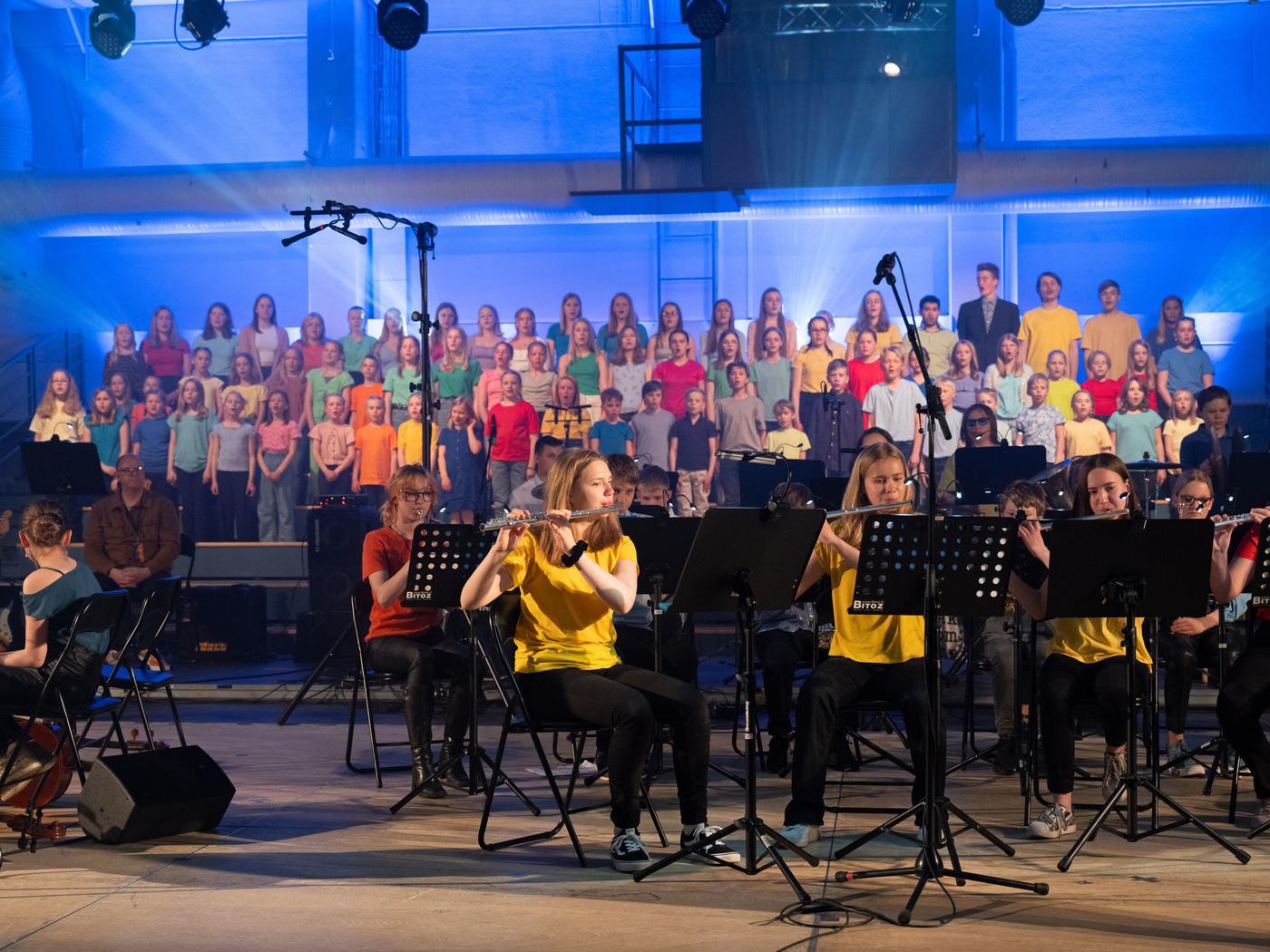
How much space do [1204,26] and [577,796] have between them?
Answer: 12423mm

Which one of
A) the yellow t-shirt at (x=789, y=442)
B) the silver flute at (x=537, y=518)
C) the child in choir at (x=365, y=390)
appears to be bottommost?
the silver flute at (x=537, y=518)

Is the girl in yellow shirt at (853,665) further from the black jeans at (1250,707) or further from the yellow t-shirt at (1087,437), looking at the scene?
the yellow t-shirt at (1087,437)

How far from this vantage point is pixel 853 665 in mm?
5023

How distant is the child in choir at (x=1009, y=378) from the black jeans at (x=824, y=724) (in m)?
6.30

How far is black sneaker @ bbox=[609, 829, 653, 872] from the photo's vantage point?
4551mm

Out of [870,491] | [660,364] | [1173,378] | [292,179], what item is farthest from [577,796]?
[292,179]

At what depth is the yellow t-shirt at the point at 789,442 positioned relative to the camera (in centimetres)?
1087

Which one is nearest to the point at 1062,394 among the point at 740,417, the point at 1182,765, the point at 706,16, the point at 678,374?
the point at 740,417

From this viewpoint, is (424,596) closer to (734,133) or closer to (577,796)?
(577,796)

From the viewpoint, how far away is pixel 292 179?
521 inches

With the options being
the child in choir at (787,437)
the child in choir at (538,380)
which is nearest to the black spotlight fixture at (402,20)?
the child in choir at (538,380)

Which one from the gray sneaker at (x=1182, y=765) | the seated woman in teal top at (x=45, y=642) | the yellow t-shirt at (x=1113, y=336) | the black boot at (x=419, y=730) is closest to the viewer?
the seated woman in teal top at (x=45, y=642)

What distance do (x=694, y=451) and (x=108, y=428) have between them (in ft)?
16.5

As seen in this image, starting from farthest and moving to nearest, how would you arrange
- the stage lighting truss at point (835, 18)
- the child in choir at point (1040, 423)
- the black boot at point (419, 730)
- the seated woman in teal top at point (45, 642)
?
1. the stage lighting truss at point (835, 18)
2. the child in choir at point (1040, 423)
3. the black boot at point (419, 730)
4. the seated woman in teal top at point (45, 642)
